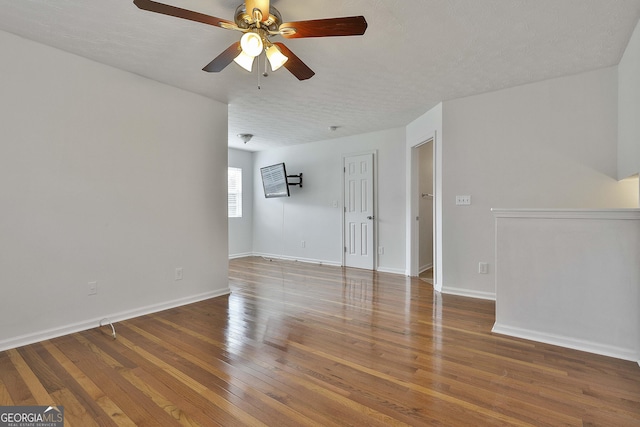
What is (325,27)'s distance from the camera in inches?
71.6

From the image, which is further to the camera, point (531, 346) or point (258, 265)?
point (258, 265)

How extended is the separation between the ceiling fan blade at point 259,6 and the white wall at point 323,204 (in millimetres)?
3705

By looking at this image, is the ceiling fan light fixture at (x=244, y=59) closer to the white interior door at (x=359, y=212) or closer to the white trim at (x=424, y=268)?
the white interior door at (x=359, y=212)

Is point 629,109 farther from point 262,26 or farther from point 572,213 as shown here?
point 262,26

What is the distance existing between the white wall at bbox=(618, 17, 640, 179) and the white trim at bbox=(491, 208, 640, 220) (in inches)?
18.0

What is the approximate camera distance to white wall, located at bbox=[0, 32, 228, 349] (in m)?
2.43

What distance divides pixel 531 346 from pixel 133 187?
376cm

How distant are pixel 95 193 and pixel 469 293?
13.5ft

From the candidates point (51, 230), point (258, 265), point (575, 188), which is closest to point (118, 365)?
point (51, 230)

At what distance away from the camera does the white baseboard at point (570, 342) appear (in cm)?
223

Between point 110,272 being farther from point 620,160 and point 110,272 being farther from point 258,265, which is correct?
point 620,160

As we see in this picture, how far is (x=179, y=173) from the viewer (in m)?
3.49

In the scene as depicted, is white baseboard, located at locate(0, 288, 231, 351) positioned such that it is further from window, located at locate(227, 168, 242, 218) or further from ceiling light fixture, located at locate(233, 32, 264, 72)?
window, located at locate(227, 168, 242, 218)

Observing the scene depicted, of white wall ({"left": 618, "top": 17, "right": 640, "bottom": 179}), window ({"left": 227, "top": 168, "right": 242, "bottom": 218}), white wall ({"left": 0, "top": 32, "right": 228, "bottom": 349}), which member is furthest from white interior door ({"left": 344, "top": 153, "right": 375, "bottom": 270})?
white wall ({"left": 618, "top": 17, "right": 640, "bottom": 179})
